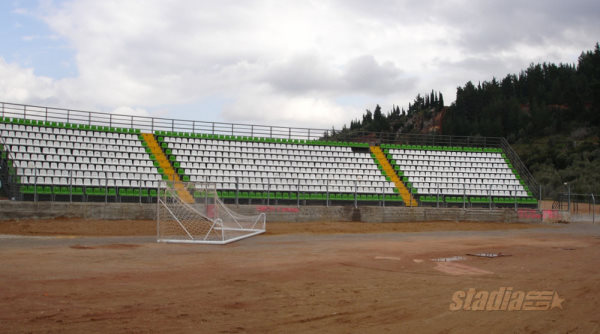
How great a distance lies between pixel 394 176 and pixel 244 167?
410 inches

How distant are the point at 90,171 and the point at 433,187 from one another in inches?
836

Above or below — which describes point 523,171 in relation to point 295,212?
above

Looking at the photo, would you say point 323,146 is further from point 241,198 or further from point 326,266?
point 326,266

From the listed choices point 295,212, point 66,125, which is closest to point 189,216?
point 295,212

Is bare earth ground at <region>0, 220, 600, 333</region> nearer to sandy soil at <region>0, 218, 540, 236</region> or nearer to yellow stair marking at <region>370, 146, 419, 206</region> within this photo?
sandy soil at <region>0, 218, 540, 236</region>

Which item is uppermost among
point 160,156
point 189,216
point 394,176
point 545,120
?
point 545,120

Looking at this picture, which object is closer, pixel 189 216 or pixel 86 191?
pixel 189 216

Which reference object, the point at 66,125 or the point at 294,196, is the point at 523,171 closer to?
the point at 294,196

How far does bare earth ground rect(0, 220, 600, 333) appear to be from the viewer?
6.67m

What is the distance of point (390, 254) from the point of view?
1446cm

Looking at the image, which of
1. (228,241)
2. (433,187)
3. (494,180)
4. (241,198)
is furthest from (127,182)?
(494,180)

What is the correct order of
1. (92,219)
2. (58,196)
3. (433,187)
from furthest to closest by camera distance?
(433,187)
(58,196)
(92,219)

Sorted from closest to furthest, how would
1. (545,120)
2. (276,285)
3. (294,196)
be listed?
(276,285) < (294,196) < (545,120)

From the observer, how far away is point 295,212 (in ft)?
84.9
